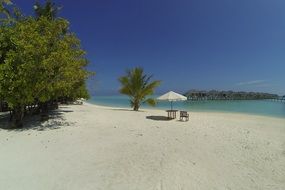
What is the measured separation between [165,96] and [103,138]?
773cm

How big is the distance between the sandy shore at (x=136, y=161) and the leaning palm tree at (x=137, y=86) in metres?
12.2

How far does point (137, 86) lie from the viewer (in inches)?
840

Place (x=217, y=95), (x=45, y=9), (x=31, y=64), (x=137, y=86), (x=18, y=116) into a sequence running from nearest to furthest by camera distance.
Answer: (x=31, y=64) < (x=18, y=116) < (x=45, y=9) < (x=137, y=86) < (x=217, y=95)

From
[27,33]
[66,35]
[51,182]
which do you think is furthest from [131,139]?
[66,35]

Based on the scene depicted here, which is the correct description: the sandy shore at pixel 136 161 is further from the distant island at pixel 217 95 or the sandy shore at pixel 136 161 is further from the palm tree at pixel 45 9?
the distant island at pixel 217 95

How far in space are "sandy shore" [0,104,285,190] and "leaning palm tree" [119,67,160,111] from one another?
1219 cm

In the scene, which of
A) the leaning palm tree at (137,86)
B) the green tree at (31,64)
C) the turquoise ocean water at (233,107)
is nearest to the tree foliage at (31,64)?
the green tree at (31,64)

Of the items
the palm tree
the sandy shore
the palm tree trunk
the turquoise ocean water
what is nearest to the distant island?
the turquoise ocean water

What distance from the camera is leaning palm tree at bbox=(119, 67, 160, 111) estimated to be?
2127 cm

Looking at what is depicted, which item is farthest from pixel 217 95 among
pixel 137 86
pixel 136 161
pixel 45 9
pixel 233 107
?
pixel 136 161

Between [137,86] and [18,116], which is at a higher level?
[137,86]

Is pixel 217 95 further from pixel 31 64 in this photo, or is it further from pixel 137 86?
pixel 31 64

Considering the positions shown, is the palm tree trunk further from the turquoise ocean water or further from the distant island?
the distant island

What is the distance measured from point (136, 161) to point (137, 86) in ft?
52.0
